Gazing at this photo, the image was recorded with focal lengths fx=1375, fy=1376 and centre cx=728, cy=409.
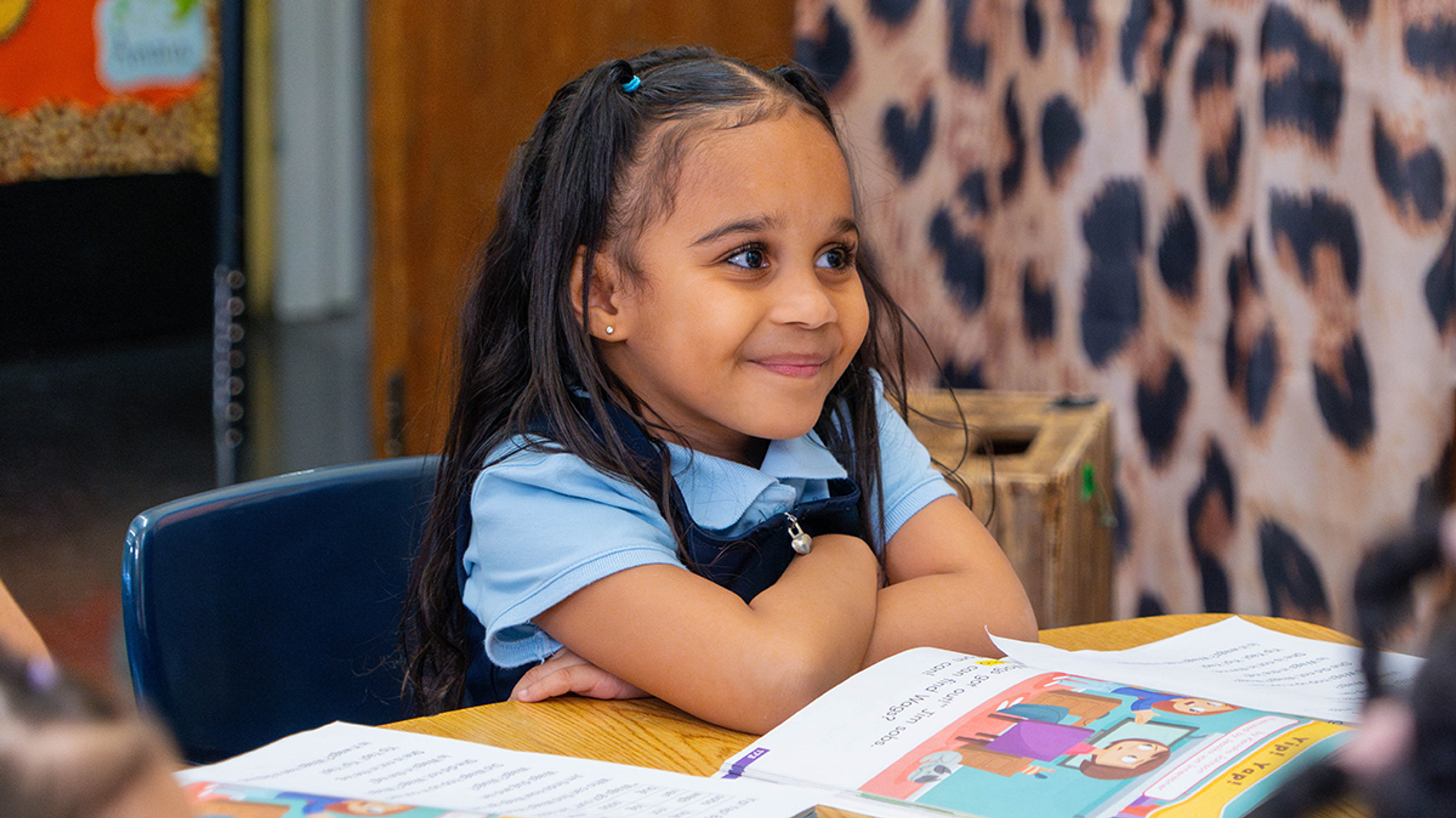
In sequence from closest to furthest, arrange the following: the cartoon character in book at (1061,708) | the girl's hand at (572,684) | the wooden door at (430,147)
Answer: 1. the cartoon character in book at (1061,708)
2. the girl's hand at (572,684)
3. the wooden door at (430,147)

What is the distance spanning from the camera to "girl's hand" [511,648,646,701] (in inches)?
33.4

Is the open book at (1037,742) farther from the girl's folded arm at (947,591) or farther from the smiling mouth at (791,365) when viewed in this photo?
the smiling mouth at (791,365)

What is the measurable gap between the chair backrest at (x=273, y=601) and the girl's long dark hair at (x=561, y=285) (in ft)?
0.13

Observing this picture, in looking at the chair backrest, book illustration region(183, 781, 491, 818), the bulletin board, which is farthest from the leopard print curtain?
the bulletin board

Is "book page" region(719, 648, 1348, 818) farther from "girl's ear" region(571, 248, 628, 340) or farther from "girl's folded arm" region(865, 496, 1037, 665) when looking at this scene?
"girl's ear" region(571, 248, 628, 340)

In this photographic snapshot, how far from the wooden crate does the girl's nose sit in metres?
0.55

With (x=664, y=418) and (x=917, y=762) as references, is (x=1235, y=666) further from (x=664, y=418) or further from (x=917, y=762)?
(x=664, y=418)

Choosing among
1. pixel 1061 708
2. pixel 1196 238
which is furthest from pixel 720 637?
pixel 1196 238

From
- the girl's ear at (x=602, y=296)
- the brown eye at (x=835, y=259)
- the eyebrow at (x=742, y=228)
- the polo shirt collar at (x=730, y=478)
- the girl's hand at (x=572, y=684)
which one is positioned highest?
the eyebrow at (x=742, y=228)

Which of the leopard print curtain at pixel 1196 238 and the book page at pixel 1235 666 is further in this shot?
the leopard print curtain at pixel 1196 238

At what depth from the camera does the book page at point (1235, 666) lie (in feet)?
2.49

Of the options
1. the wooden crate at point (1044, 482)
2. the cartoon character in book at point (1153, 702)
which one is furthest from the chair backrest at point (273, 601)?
the wooden crate at point (1044, 482)

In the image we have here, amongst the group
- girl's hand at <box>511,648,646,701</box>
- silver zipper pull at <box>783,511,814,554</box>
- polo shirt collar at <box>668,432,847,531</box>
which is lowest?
girl's hand at <box>511,648,646,701</box>

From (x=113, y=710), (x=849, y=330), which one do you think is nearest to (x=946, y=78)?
(x=849, y=330)
